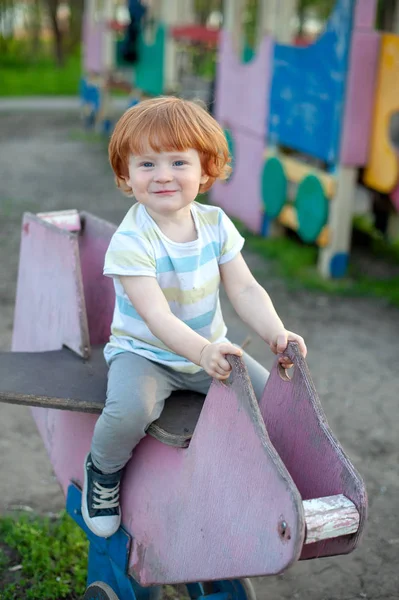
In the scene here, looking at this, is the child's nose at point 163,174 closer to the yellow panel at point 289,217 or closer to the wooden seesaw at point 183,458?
the wooden seesaw at point 183,458

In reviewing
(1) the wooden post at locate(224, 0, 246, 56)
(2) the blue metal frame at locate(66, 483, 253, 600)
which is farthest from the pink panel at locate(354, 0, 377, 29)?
(2) the blue metal frame at locate(66, 483, 253, 600)

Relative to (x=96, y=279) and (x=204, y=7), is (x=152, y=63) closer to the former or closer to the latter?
(x=96, y=279)

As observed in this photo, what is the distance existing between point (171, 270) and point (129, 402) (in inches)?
11.6

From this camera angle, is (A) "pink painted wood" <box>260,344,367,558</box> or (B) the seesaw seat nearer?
(A) "pink painted wood" <box>260,344,367,558</box>

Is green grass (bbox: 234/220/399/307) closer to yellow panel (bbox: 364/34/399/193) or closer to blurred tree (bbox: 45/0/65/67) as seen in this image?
yellow panel (bbox: 364/34/399/193)

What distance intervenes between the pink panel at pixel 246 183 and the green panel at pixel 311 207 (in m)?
0.66

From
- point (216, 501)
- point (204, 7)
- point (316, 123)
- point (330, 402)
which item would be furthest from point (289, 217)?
point (204, 7)

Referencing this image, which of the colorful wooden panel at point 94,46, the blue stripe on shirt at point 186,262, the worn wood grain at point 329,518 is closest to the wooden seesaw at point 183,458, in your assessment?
the worn wood grain at point 329,518

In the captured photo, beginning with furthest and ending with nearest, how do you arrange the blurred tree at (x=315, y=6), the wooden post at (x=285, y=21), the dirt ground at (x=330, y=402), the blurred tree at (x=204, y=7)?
the blurred tree at (x=204, y=7) → the blurred tree at (x=315, y=6) → the wooden post at (x=285, y=21) → the dirt ground at (x=330, y=402)

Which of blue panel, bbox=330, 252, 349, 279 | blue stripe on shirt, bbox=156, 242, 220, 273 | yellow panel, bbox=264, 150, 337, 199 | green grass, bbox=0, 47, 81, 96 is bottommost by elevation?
green grass, bbox=0, 47, 81, 96

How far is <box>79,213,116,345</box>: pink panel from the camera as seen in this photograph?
6.96 feet

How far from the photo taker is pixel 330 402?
3.37 metres

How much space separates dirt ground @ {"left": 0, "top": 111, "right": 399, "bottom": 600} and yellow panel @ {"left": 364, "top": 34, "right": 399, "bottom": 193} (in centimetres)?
72

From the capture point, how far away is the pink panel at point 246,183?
18.6 ft
